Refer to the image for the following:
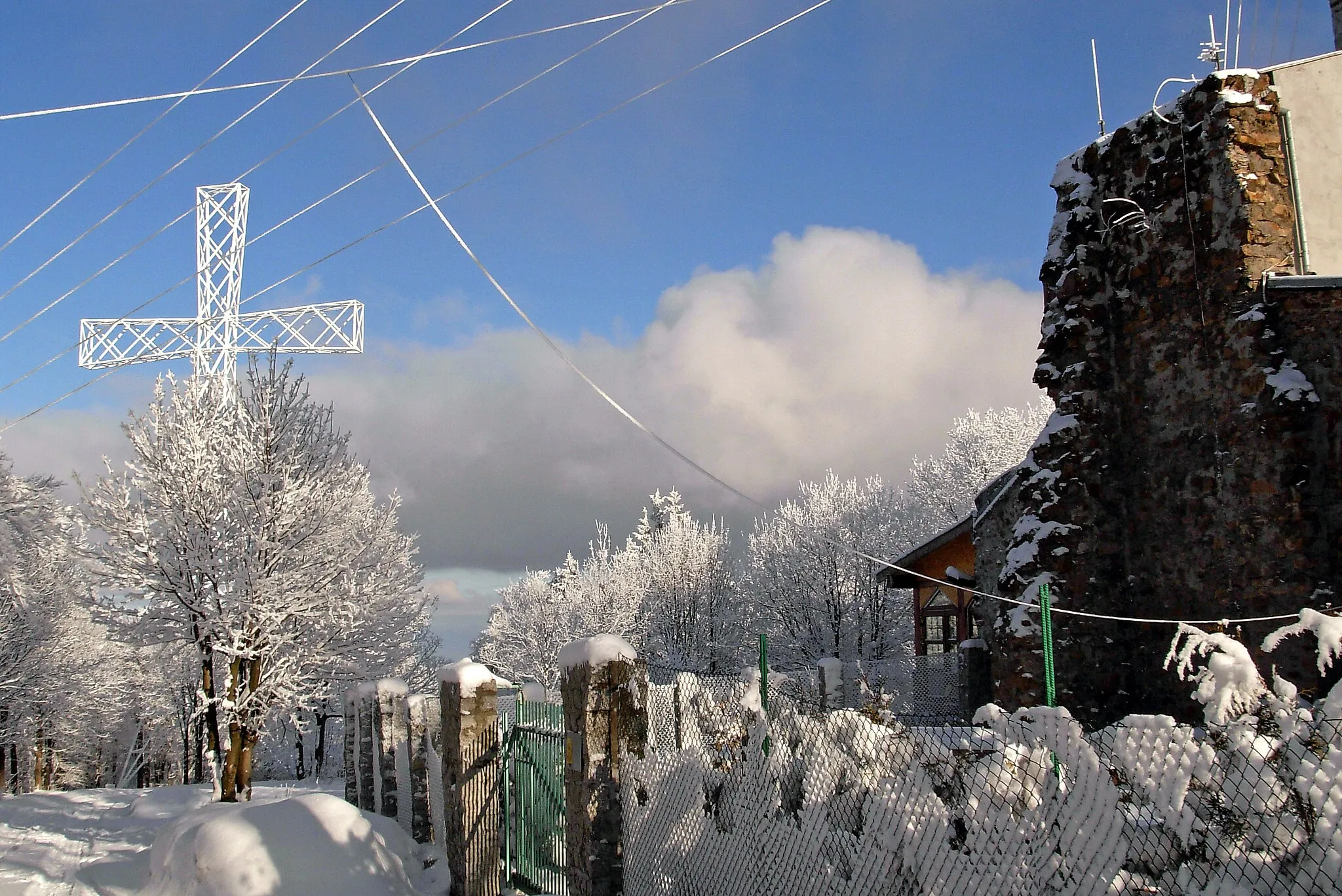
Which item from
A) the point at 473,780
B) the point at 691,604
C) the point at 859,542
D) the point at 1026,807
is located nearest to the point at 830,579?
the point at 859,542

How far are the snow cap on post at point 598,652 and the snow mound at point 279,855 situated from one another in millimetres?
3040

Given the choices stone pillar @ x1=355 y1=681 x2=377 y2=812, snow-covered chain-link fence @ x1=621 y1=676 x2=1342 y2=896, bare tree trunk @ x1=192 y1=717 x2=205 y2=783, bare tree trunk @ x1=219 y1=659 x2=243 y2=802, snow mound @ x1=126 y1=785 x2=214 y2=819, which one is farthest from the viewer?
bare tree trunk @ x1=192 y1=717 x2=205 y2=783

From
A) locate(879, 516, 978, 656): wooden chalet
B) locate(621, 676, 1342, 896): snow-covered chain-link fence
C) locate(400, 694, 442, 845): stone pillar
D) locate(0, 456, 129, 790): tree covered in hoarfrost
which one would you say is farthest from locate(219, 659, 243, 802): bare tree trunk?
locate(879, 516, 978, 656): wooden chalet

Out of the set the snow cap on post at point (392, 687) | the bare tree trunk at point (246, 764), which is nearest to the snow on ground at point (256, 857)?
the snow cap on post at point (392, 687)

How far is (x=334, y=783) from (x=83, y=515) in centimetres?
1248

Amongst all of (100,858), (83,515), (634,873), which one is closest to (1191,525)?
(634,873)

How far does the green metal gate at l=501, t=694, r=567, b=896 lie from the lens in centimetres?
820

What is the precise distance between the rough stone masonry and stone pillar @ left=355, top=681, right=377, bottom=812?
893 centimetres

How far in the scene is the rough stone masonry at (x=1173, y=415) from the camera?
10.7m

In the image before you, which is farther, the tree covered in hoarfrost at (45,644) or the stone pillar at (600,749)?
the tree covered in hoarfrost at (45,644)

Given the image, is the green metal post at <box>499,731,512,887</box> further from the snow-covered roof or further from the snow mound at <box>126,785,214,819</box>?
the snow-covered roof

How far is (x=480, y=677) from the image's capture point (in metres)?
9.49

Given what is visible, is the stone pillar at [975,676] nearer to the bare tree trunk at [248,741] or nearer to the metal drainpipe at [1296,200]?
the metal drainpipe at [1296,200]

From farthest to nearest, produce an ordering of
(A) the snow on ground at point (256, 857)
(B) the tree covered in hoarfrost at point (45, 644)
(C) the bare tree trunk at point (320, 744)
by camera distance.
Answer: (C) the bare tree trunk at point (320, 744)
(B) the tree covered in hoarfrost at point (45, 644)
(A) the snow on ground at point (256, 857)
